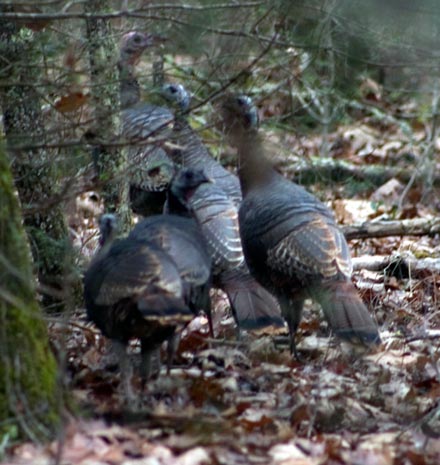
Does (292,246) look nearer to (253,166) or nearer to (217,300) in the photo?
(253,166)

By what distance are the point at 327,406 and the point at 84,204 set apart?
21.2 ft

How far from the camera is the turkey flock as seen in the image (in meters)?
6.11

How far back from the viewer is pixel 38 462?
4.59 m

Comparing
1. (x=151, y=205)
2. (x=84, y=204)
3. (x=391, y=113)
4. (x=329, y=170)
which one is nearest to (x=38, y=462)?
(x=151, y=205)

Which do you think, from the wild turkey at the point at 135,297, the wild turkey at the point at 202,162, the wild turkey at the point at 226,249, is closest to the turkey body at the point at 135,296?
the wild turkey at the point at 135,297

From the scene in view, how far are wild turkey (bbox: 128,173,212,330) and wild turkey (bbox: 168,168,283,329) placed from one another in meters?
0.85

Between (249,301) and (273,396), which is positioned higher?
(273,396)

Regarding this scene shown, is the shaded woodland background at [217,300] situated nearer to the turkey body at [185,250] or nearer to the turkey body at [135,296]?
the turkey body at [135,296]

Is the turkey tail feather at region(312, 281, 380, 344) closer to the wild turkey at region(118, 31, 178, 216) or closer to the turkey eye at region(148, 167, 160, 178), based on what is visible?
the wild turkey at region(118, 31, 178, 216)

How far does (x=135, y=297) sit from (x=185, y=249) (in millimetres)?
921

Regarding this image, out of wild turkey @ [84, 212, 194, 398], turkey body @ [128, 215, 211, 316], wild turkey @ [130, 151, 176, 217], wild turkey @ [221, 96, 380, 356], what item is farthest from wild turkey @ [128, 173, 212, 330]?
wild turkey @ [130, 151, 176, 217]

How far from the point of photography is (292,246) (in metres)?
7.70

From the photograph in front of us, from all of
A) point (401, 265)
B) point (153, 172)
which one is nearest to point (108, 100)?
point (153, 172)

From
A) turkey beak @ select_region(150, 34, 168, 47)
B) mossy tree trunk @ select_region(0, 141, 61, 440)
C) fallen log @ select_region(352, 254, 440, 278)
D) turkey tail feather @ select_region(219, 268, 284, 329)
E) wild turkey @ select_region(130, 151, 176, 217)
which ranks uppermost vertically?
turkey beak @ select_region(150, 34, 168, 47)
